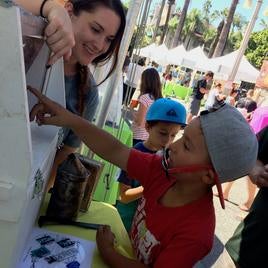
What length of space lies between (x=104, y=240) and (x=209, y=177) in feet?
1.23

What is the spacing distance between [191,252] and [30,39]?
0.71 meters

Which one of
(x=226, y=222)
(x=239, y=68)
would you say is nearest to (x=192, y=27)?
(x=239, y=68)

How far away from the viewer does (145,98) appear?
4367mm

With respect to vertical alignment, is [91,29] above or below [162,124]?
above

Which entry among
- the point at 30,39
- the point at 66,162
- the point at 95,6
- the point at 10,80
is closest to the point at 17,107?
the point at 10,80

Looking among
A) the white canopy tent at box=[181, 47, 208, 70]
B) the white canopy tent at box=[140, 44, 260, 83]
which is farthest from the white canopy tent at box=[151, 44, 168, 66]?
the white canopy tent at box=[181, 47, 208, 70]

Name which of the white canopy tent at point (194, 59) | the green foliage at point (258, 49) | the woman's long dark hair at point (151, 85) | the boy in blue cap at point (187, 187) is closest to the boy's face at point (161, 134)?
the boy in blue cap at point (187, 187)

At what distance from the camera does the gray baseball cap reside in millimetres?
1061

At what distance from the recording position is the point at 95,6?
155cm

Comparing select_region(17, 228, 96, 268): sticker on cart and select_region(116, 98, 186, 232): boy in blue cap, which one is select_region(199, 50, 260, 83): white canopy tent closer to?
select_region(116, 98, 186, 232): boy in blue cap

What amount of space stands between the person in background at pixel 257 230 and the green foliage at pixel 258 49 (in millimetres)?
38277

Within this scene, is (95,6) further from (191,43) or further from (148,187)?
(191,43)

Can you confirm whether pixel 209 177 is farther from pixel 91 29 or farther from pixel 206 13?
pixel 206 13

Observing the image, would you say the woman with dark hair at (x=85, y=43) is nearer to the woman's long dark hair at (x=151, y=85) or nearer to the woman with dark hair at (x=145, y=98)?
the woman with dark hair at (x=145, y=98)
